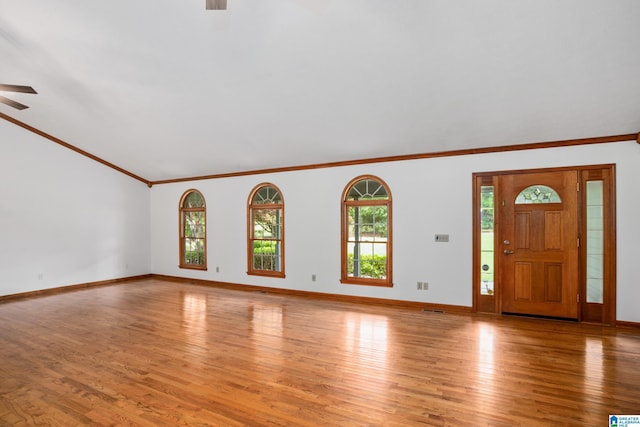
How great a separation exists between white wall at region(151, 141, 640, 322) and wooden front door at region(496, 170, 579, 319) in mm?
283

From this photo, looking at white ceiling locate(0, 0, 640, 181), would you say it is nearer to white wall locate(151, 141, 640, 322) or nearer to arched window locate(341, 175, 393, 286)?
white wall locate(151, 141, 640, 322)

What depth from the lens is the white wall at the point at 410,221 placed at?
4.24 meters

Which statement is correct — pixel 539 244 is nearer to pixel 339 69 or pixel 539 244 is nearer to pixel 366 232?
pixel 366 232

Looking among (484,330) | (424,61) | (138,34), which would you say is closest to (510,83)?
(424,61)

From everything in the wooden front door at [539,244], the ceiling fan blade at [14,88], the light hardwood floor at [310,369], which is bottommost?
the light hardwood floor at [310,369]

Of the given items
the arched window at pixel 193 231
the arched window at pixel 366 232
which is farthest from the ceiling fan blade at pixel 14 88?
the arched window at pixel 366 232

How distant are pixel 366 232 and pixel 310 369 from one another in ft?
10.2

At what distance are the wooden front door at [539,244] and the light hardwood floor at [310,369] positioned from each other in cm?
32

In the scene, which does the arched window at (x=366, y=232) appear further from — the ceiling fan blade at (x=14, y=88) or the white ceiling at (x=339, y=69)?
the ceiling fan blade at (x=14, y=88)

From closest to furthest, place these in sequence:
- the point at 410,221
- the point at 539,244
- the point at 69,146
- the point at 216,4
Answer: the point at 216,4, the point at 539,244, the point at 410,221, the point at 69,146

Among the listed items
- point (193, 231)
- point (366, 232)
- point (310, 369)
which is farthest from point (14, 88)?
point (366, 232)

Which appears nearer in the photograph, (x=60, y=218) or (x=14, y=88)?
(x=14, y=88)

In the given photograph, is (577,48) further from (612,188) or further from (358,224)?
(358,224)

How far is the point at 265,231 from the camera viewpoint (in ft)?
22.6
